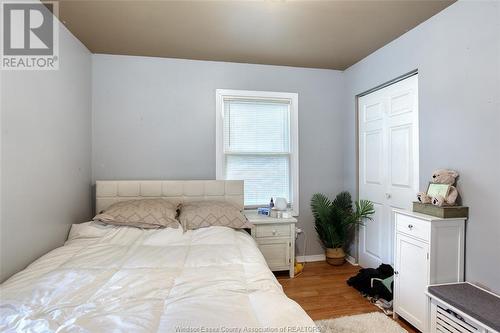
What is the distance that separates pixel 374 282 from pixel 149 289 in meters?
2.12

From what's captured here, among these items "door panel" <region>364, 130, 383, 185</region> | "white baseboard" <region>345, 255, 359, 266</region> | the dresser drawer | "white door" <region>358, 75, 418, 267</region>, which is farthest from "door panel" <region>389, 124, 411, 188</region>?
"white baseboard" <region>345, 255, 359, 266</region>

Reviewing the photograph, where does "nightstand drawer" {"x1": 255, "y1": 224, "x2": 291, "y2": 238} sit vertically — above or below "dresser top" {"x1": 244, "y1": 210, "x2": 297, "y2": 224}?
below

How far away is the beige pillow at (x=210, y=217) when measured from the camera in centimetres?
248

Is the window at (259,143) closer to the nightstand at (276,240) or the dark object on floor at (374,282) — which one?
the nightstand at (276,240)

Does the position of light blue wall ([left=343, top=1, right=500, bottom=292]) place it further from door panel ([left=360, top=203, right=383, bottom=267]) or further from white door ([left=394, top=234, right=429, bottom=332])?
door panel ([left=360, top=203, right=383, bottom=267])

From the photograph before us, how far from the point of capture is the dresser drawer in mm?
1864

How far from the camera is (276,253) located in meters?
2.90

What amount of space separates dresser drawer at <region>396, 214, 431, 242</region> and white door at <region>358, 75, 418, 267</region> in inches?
20.2

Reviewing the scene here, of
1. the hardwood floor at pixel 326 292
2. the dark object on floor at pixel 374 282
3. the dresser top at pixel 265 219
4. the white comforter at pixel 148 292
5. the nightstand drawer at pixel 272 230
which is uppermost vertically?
the dresser top at pixel 265 219

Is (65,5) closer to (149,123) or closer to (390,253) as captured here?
(149,123)

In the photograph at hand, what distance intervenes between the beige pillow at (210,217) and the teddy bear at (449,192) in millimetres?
1564
